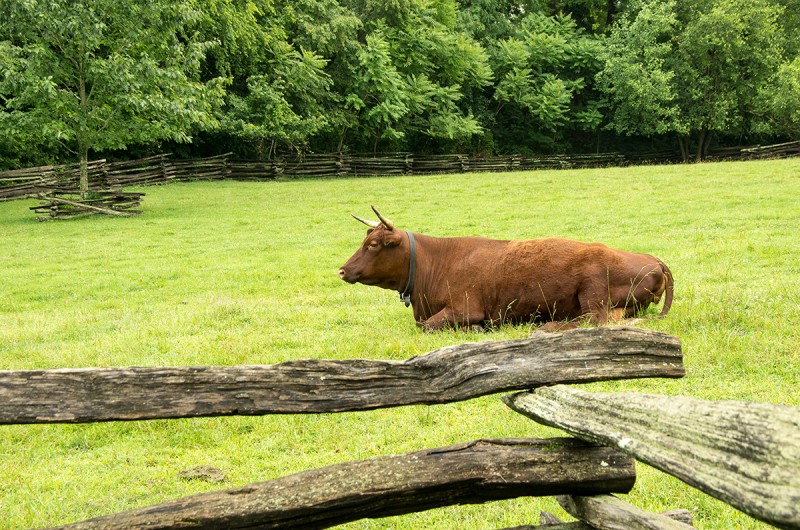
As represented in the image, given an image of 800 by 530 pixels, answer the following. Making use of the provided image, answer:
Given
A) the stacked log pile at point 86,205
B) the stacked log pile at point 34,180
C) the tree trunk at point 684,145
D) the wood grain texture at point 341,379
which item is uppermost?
the tree trunk at point 684,145

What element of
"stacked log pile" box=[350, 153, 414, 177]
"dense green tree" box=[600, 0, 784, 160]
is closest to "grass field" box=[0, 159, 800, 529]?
"stacked log pile" box=[350, 153, 414, 177]

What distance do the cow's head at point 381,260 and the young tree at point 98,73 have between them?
1775 cm

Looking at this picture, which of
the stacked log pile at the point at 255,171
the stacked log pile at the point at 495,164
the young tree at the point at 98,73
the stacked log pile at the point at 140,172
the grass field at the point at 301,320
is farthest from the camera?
the stacked log pile at the point at 495,164

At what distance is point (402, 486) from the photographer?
274 cm

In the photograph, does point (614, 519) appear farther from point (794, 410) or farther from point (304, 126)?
point (304, 126)

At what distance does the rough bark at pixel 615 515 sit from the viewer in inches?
103

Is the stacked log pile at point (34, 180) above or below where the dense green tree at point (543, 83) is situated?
below

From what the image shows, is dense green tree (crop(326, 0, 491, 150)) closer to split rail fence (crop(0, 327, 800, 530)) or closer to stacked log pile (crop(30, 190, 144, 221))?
stacked log pile (crop(30, 190, 144, 221))

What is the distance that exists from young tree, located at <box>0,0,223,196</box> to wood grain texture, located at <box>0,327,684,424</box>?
74.1 ft

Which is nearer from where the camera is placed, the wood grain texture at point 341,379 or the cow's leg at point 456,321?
the wood grain texture at point 341,379

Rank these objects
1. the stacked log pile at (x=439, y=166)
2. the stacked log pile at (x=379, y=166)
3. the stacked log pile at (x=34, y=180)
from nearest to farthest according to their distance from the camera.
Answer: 1. the stacked log pile at (x=34, y=180)
2. the stacked log pile at (x=379, y=166)
3. the stacked log pile at (x=439, y=166)

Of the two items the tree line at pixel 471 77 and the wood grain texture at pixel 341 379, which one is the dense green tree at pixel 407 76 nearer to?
the tree line at pixel 471 77

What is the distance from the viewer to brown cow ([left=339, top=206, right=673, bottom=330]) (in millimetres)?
7730

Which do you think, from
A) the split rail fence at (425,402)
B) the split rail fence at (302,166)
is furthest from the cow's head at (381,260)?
the split rail fence at (302,166)
